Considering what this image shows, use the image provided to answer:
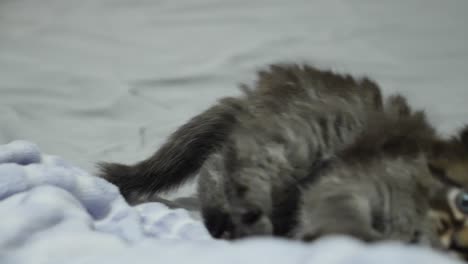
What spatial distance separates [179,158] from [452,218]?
1.77 feet

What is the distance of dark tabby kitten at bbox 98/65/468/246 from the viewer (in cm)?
94

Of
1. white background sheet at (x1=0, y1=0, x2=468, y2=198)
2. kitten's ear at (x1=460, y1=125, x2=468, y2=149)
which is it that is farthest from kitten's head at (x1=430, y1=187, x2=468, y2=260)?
white background sheet at (x1=0, y1=0, x2=468, y2=198)

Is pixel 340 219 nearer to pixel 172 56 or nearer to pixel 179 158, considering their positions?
pixel 179 158

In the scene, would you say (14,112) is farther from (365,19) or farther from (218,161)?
(365,19)

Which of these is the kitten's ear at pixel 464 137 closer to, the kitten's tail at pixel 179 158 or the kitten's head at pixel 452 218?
the kitten's head at pixel 452 218

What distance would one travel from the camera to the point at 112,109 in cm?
154

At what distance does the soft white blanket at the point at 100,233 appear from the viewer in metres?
0.60

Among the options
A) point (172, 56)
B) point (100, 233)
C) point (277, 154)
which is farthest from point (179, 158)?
point (172, 56)

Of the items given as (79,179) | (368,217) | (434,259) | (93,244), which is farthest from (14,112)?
(434,259)

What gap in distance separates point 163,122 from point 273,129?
491 millimetres

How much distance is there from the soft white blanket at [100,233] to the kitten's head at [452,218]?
20 cm

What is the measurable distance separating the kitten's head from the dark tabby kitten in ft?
0.10

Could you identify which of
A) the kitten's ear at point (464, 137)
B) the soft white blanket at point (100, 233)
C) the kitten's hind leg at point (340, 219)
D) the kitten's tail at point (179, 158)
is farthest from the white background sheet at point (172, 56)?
the kitten's hind leg at point (340, 219)

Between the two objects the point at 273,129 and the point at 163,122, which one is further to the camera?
the point at 163,122
